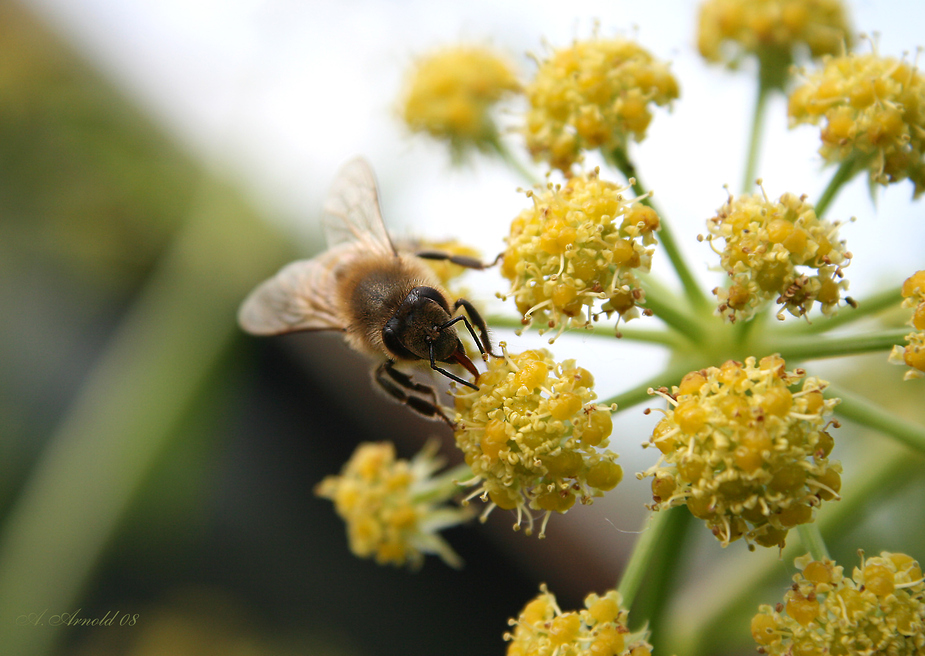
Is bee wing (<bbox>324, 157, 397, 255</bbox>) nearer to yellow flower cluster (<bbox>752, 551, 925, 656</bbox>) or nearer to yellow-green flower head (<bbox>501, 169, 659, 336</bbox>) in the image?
yellow-green flower head (<bbox>501, 169, 659, 336</bbox>)

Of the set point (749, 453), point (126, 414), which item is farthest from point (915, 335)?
point (126, 414)

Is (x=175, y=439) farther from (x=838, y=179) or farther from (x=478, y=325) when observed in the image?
(x=838, y=179)

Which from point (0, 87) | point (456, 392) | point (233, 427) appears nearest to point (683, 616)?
point (456, 392)

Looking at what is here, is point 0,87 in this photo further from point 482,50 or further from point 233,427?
point 482,50

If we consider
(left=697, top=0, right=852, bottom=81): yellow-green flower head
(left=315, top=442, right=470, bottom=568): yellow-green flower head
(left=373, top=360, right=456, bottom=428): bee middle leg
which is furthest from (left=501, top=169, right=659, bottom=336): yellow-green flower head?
(left=697, top=0, right=852, bottom=81): yellow-green flower head

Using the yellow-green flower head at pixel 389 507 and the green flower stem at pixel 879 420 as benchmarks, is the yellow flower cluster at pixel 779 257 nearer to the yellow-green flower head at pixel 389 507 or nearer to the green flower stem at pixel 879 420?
the green flower stem at pixel 879 420

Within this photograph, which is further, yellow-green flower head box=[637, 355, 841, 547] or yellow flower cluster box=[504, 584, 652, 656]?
yellow flower cluster box=[504, 584, 652, 656]
